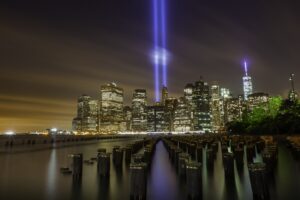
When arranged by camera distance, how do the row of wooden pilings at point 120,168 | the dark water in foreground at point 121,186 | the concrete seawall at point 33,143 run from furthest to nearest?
1. the concrete seawall at point 33,143
2. the dark water in foreground at point 121,186
3. the row of wooden pilings at point 120,168

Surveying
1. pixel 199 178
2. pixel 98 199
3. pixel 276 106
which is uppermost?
pixel 276 106

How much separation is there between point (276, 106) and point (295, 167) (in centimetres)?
7466

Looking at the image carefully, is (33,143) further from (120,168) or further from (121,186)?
(121,186)

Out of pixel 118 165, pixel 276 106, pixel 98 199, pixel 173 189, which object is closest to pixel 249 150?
pixel 118 165

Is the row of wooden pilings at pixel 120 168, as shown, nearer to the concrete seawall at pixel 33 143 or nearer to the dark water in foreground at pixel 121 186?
the dark water in foreground at pixel 121 186

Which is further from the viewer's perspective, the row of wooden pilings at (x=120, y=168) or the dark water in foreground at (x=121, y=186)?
the dark water in foreground at (x=121, y=186)

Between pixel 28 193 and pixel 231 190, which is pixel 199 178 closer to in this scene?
pixel 231 190

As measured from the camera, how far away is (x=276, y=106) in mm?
85500

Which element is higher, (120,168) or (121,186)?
(120,168)

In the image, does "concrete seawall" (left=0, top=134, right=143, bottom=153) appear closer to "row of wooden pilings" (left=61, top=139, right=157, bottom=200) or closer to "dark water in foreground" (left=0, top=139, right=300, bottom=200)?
"row of wooden pilings" (left=61, top=139, right=157, bottom=200)

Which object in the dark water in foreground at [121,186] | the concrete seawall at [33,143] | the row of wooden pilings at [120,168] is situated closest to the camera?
the row of wooden pilings at [120,168]

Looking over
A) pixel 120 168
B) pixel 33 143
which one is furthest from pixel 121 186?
pixel 33 143

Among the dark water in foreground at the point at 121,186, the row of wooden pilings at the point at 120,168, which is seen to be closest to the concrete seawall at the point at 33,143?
the row of wooden pilings at the point at 120,168

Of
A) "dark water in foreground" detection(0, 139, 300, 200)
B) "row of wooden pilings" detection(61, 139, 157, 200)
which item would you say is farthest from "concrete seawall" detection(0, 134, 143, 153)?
"dark water in foreground" detection(0, 139, 300, 200)
